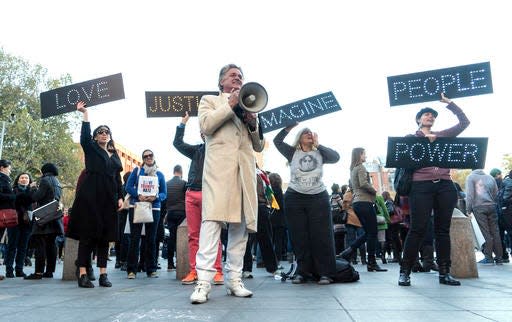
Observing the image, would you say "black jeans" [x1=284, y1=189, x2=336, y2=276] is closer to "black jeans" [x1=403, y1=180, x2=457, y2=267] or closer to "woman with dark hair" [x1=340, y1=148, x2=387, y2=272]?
"black jeans" [x1=403, y1=180, x2=457, y2=267]

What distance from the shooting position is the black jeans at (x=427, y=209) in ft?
17.9

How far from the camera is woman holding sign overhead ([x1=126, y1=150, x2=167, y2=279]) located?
23.8ft

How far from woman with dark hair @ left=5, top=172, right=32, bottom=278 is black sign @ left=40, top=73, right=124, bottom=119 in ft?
6.96

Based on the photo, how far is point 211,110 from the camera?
4.43 meters

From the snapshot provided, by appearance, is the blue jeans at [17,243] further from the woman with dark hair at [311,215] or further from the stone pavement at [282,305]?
the woman with dark hair at [311,215]

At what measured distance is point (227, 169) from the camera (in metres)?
4.22

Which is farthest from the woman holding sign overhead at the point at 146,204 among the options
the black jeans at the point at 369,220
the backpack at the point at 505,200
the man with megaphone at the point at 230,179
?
the backpack at the point at 505,200

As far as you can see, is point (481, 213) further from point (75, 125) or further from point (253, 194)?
point (75, 125)

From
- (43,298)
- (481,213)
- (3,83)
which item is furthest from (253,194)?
(3,83)

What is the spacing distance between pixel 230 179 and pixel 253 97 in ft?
2.44

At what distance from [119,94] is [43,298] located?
11.1 feet

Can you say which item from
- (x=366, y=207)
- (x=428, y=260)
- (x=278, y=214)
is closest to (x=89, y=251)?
(x=366, y=207)

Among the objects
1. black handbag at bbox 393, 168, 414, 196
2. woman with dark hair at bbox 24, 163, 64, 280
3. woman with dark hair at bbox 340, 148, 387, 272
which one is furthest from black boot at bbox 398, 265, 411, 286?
woman with dark hair at bbox 24, 163, 64, 280

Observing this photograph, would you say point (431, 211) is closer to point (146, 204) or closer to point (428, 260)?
point (428, 260)
